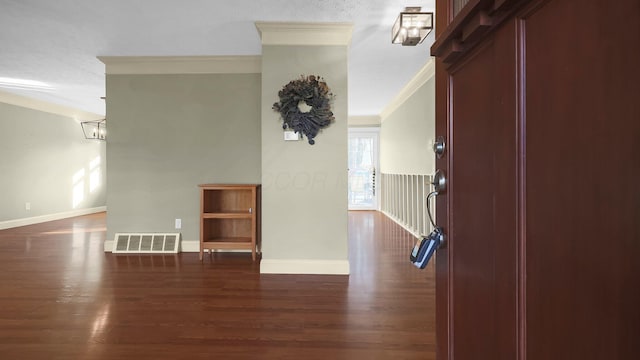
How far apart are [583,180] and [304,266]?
10.2 feet

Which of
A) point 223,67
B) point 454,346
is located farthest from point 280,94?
point 454,346

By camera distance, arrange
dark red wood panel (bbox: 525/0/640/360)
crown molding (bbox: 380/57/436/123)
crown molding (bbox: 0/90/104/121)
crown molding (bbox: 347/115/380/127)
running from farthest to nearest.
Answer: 1. crown molding (bbox: 347/115/380/127)
2. crown molding (bbox: 0/90/104/121)
3. crown molding (bbox: 380/57/436/123)
4. dark red wood panel (bbox: 525/0/640/360)

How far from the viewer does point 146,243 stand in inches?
170

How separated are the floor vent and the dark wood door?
13.3 ft

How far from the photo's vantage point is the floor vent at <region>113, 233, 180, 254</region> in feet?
14.0

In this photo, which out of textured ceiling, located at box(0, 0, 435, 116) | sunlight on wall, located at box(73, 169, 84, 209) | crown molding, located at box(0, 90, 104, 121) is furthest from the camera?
sunlight on wall, located at box(73, 169, 84, 209)

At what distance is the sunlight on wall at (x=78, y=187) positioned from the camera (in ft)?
25.6

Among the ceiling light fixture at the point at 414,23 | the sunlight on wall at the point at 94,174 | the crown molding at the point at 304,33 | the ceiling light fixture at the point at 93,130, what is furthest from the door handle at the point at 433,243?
the sunlight on wall at the point at 94,174

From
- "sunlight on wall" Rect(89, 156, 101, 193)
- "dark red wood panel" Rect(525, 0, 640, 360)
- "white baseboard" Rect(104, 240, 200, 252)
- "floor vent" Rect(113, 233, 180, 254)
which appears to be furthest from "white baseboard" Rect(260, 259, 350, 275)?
"sunlight on wall" Rect(89, 156, 101, 193)

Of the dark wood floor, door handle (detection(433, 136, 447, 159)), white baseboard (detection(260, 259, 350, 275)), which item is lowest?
the dark wood floor

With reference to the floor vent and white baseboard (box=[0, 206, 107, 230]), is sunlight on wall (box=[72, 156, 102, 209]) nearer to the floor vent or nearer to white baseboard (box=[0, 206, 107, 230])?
white baseboard (box=[0, 206, 107, 230])

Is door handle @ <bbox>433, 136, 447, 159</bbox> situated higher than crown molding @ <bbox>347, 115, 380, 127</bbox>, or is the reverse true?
crown molding @ <bbox>347, 115, 380, 127</bbox>

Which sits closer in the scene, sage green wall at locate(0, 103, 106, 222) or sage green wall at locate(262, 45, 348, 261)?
sage green wall at locate(262, 45, 348, 261)

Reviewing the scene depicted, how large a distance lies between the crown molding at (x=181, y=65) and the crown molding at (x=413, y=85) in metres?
2.01
